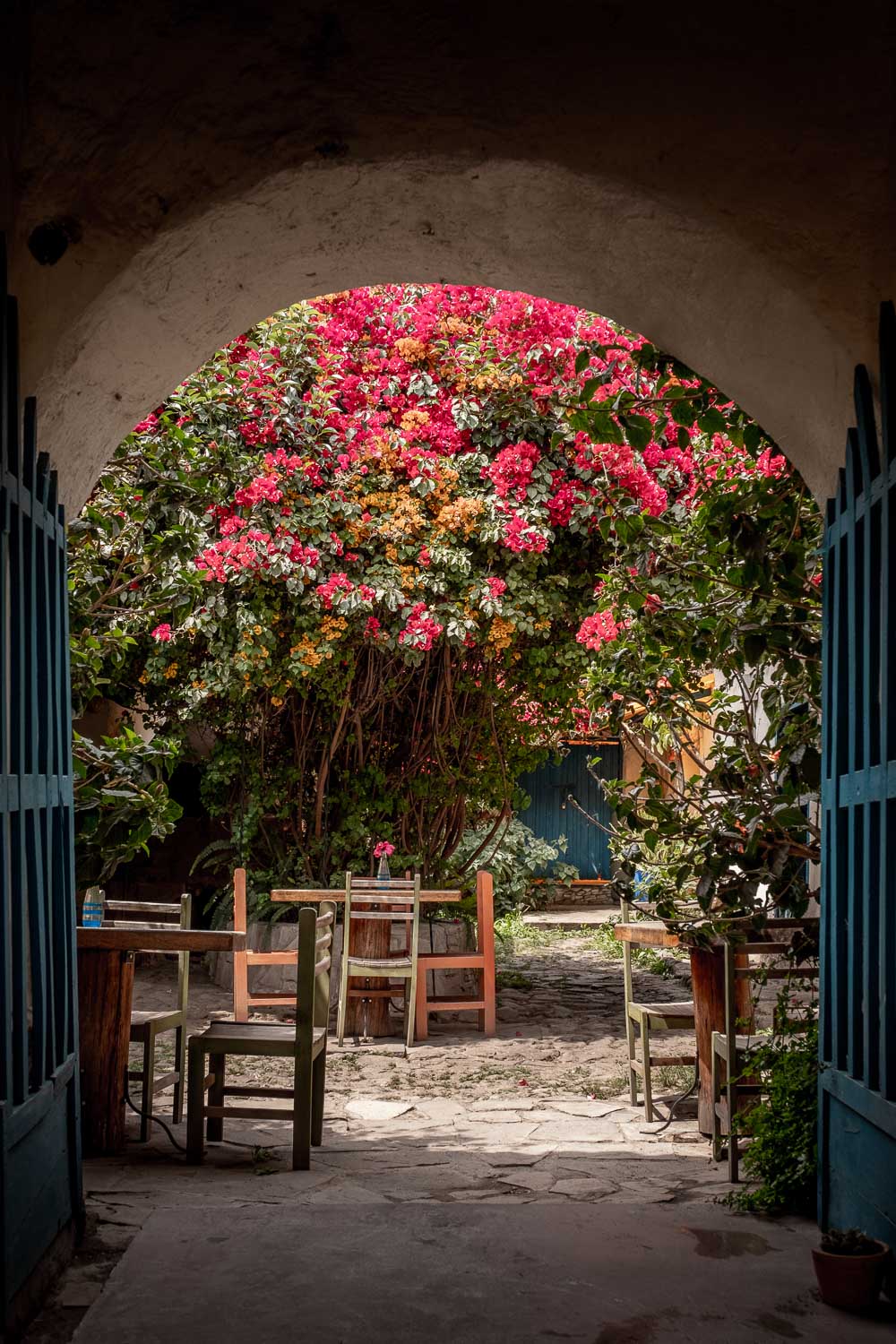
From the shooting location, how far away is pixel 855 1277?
9.12ft

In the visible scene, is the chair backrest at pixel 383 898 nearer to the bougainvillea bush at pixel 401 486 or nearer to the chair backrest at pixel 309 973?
the bougainvillea bush at pixel 401 486

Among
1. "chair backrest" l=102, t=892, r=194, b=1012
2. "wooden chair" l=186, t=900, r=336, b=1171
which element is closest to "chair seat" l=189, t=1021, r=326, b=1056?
"wooden chair" l=186, t=900, r=336, b=1171

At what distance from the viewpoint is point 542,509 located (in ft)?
26.2

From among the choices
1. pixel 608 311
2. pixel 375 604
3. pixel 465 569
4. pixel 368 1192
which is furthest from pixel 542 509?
pixel 368 1192

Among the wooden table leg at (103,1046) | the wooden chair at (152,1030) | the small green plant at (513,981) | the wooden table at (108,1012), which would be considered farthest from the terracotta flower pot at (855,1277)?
the small green plant at (513,981)

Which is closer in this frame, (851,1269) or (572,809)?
(851,1269)

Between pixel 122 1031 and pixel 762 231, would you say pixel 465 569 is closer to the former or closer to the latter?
pixel 122 1031

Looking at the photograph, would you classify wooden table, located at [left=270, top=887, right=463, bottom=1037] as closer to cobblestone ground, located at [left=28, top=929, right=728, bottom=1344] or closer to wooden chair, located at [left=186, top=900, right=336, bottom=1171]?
cobblestone ground, located at [left=28, top=929, right=728, bottom=1344]

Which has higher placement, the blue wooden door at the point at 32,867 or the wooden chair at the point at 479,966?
the blue wooden door at the point at 32,867

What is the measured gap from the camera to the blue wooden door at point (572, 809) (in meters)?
17.6

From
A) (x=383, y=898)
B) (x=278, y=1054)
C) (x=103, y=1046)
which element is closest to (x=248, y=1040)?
(x=278, y=1054)

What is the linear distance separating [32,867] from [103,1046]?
2097 millimetres

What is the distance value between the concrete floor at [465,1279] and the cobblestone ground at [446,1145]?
0.20 meters

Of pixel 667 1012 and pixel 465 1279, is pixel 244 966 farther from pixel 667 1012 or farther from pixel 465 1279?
pixel 465 1279
